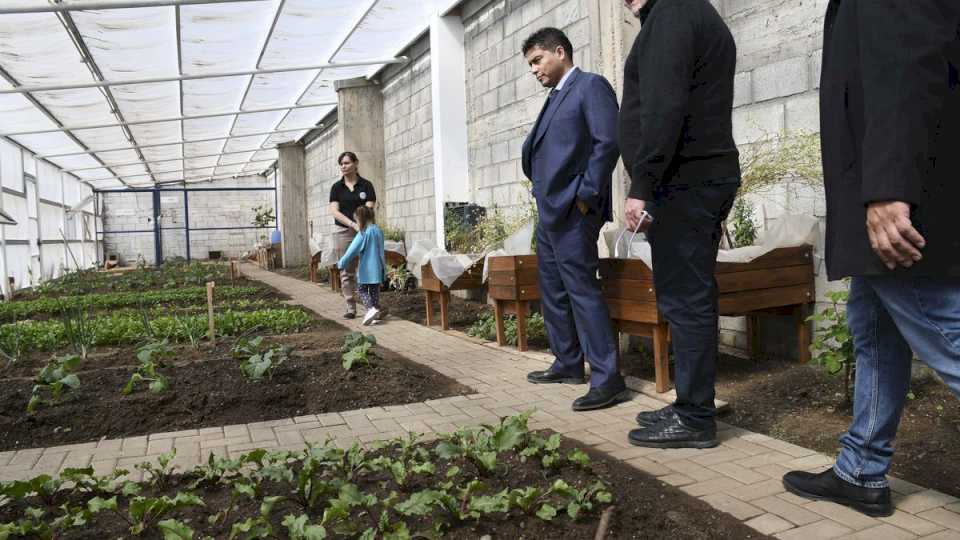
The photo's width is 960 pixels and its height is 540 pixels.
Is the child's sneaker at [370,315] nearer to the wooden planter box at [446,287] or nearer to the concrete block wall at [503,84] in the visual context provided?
the wooden planter box at [446,287]

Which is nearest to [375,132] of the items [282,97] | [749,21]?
[282,97]

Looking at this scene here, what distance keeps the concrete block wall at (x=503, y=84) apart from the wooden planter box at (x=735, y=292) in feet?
9.87

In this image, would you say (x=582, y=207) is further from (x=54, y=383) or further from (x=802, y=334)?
(x=54, y=383)

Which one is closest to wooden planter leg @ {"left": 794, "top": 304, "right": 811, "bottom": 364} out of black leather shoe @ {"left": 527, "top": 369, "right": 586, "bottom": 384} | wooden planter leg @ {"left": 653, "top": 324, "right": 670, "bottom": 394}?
wooden planter leg @ {"left": 653, "top": 324, "right": 670, "bottom": 394}

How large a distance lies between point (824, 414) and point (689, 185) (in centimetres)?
131

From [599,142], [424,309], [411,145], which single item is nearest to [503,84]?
[424,309]

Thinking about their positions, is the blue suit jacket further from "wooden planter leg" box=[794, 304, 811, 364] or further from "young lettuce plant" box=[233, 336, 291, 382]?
"young lettuce plant" box=[233, 336, 291, 382]

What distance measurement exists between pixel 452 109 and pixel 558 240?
5.44 meters

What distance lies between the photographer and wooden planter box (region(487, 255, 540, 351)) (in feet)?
16.7

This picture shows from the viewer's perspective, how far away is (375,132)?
12664 millimetres

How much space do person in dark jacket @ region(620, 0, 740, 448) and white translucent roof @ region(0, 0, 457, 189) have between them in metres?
6.41

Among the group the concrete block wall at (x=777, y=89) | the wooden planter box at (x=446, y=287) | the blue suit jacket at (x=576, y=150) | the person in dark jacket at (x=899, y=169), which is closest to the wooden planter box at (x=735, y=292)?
the concrete block wall at (x=777, y=89)

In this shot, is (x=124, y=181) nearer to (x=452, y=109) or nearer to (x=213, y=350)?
(x=452, y=109)

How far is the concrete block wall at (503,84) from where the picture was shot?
704cm
